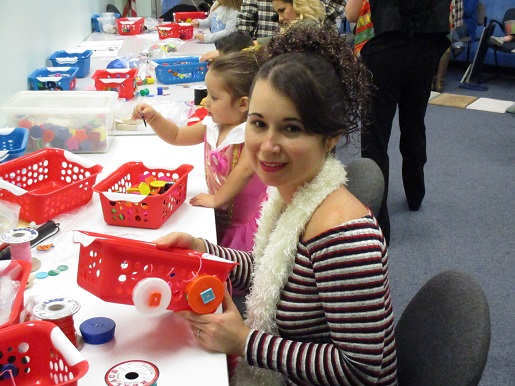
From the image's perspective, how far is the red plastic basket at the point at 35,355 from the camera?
0.81 metres

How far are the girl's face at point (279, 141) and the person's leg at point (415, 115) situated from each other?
173 centimetres

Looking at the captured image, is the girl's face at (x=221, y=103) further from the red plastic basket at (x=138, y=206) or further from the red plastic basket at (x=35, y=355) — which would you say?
the red plastic basket at (x=35, y=355)

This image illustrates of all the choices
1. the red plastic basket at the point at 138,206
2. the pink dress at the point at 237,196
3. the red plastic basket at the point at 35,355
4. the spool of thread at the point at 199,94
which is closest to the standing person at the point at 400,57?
the spool of thread at the point at 199,94

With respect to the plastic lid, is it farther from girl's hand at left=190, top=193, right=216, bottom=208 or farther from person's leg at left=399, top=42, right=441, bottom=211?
person's leg at left=399, top=42, right=441, bottom=211

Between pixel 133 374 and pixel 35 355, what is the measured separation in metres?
0.14

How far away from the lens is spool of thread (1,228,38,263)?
3.58ft

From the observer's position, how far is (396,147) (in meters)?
4.11

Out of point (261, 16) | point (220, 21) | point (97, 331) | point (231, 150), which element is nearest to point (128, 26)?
point (220, 21)

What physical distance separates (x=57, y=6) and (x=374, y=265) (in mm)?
2561

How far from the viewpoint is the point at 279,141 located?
1.01m

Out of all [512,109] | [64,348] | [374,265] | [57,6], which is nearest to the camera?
[64,348]

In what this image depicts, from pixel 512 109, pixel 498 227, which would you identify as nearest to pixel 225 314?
pixel 498 227

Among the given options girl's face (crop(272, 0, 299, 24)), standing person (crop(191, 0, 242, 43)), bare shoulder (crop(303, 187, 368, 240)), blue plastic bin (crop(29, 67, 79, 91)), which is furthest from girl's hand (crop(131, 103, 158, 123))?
standing person (crop(191, 0, 242, 43))

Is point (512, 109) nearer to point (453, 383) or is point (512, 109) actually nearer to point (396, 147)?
point (396, 147)
